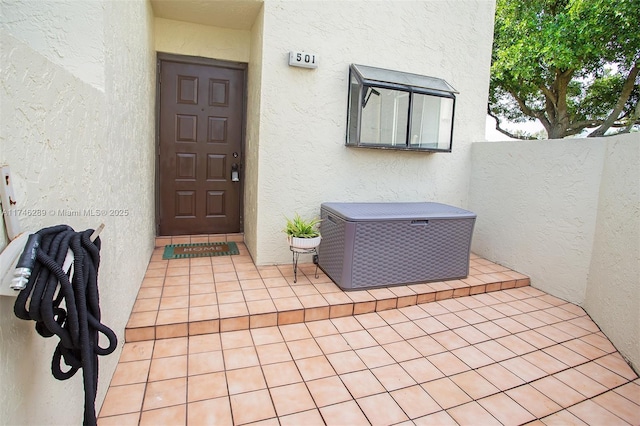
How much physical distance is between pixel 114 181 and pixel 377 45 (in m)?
3.07

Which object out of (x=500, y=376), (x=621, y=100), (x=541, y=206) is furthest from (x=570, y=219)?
(x=621, y=100)

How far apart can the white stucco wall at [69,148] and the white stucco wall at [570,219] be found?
3.45 metres

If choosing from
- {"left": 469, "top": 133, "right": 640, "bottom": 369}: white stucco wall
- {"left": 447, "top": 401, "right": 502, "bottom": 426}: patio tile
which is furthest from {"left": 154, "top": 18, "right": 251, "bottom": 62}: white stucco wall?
{"left": 447, "top": 401, "right": 502, "bottom": 426}: patio tile

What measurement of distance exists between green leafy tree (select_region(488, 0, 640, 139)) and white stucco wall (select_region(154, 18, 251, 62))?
22.4ft

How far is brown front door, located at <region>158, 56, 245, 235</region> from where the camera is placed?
4.20m

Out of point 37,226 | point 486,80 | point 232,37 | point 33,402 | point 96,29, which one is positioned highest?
point 232,37

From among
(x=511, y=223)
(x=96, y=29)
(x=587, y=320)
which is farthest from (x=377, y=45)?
(x=587, y=320)

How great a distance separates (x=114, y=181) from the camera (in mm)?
2141

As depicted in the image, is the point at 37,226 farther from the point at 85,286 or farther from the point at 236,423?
the point at 236,423

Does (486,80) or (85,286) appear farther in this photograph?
(486,80)

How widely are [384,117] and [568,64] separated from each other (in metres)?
6.16

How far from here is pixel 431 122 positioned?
4.19 meters

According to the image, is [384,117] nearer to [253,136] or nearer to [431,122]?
[431,122]

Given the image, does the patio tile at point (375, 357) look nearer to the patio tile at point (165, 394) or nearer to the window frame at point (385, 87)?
the patio tile at point (165, 394)
